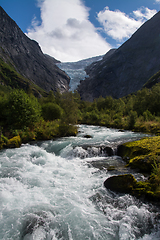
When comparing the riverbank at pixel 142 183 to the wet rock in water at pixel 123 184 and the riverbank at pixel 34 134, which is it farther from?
the riverbank at pixel 34 134

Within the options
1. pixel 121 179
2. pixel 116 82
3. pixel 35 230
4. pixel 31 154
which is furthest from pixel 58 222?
pixel 116 82

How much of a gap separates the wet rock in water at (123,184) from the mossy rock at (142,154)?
122 cm

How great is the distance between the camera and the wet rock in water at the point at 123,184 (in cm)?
529

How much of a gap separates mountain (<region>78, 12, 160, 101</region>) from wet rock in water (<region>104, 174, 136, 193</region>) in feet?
452

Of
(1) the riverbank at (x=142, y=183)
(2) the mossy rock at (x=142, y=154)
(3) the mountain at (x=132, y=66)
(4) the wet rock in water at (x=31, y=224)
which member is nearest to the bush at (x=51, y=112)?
(2) the mossy rock at (x=142, y=154)

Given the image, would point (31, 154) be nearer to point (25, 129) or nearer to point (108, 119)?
point (25, 129)

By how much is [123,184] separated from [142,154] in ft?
11.8

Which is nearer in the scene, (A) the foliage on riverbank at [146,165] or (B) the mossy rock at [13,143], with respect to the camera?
(A) the foliage on riverbank at [146,165]

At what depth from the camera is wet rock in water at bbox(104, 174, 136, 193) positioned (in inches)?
208

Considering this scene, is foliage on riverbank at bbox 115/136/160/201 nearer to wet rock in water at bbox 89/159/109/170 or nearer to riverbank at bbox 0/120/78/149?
wet rock in water at bbox 89/159/109/170

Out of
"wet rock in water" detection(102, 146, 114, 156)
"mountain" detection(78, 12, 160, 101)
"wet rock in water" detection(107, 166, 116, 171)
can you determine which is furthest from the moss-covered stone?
"mountain" detection(78, 12, 160, 101)

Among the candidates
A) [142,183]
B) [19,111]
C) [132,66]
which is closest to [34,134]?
[19,111]

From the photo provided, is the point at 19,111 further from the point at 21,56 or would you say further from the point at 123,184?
the point at 21,56

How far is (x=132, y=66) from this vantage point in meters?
146
